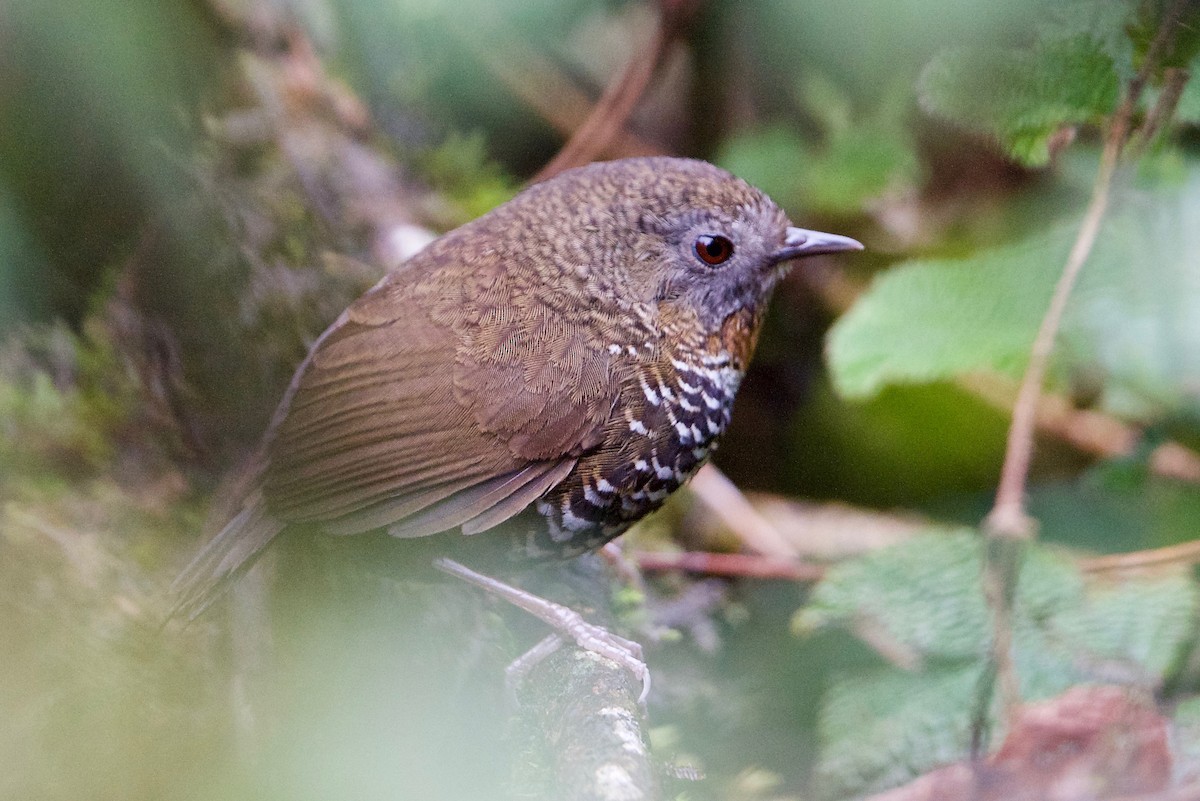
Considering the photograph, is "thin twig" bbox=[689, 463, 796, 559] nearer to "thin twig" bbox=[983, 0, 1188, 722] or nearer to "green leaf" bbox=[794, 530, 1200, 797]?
"green leaf" bbox=[794, 530, 1200, 797]

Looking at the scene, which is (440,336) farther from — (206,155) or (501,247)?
(206,155)

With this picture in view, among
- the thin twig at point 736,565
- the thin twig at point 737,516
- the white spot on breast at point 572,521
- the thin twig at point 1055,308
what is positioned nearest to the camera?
the thin twig at point 1055,308

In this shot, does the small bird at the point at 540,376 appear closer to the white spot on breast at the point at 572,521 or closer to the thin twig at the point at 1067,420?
the white spot on breast at the point at 572,521

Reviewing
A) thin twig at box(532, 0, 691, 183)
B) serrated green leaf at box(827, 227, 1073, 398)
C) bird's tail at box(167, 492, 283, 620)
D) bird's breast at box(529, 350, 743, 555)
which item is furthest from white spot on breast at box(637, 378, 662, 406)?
thin twig at box(532, 0, 691, 183)

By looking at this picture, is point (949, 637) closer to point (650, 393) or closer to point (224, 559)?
point (650, 393)

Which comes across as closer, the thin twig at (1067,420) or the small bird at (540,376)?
the small bird at (540,376)

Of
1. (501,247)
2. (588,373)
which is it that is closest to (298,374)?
(501,247)

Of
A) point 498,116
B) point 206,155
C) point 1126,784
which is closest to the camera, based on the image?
point 1126,784

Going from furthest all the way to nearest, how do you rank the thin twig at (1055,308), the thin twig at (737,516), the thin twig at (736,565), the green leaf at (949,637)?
the thin twig at (737,516) < the thin twig at (736,565) < the green leaf at (949,637) < the thin twig at (1055,308)

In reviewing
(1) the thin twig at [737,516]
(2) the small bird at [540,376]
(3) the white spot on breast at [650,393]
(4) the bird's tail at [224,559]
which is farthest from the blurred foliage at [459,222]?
(3) the white spot on breast at [650,393]
